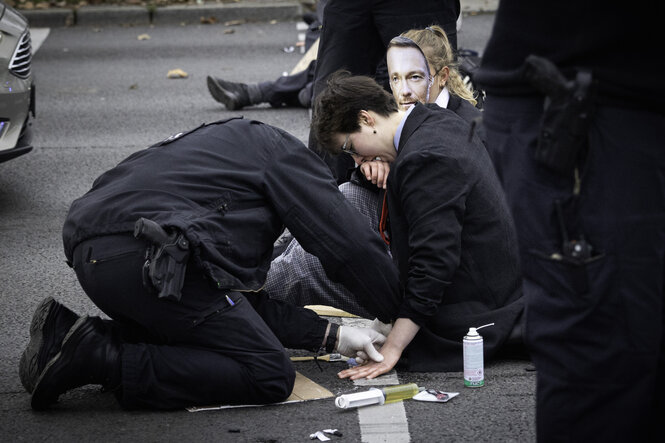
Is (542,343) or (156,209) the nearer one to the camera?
(542,343)

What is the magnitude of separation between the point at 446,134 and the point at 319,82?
82.0 inches

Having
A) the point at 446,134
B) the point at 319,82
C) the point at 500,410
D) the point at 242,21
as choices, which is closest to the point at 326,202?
the point at 446,134

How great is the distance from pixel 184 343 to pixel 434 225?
A: 0.99 meters

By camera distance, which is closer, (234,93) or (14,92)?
(14,92)

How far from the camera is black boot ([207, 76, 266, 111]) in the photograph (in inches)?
341

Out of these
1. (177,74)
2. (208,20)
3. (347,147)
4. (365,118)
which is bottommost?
(208,20)

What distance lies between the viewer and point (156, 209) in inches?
141

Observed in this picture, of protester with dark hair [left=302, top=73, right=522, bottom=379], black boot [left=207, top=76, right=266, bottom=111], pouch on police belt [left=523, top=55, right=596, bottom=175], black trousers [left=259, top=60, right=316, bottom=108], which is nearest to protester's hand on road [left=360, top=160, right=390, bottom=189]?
protester with dark hair [left=302, top=73, right=522, bottom=379]

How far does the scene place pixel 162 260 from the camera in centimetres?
344

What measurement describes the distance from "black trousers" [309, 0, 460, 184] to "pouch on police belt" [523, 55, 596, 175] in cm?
345

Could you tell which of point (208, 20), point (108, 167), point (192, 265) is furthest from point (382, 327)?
point (208, 20)

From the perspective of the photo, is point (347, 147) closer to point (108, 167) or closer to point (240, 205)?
point (240, 205)

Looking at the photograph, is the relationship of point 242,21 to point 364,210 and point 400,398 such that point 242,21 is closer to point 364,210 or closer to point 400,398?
point 364,210

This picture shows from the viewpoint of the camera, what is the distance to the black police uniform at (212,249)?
359cm
